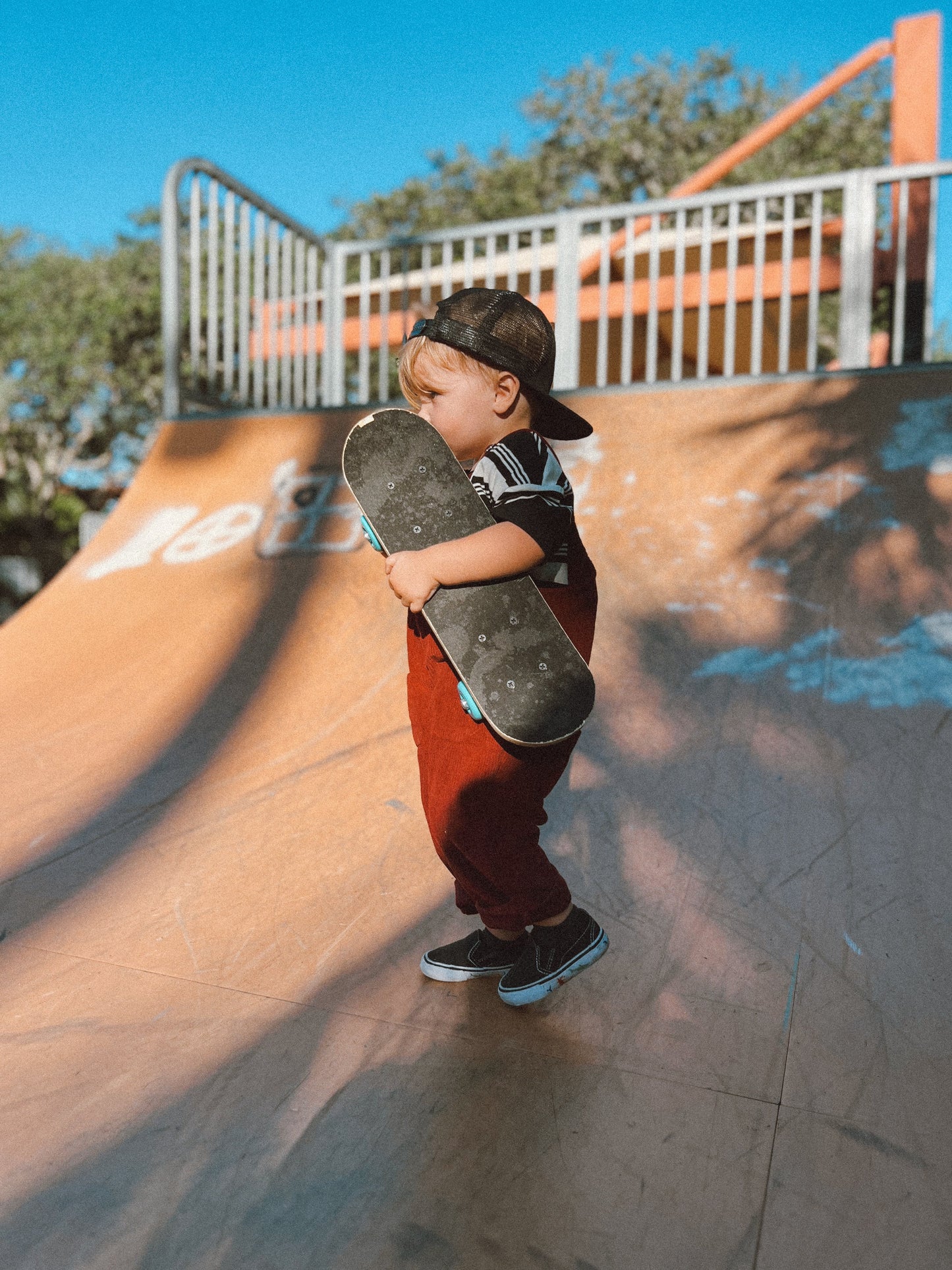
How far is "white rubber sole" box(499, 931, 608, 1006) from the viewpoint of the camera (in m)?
1.87

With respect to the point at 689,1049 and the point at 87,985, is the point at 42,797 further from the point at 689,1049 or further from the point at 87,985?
the point at 689,1049

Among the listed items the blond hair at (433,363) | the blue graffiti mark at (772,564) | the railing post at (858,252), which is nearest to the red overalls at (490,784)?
the blond hair at (433,363)

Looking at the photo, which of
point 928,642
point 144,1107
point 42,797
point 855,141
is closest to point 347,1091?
point 144,1107

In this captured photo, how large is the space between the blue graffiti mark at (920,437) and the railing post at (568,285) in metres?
2.16

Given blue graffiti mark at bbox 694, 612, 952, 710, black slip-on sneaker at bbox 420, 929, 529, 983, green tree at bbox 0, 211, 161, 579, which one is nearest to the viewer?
black slip-on sneaker at bbox 420, 929, 529, 983

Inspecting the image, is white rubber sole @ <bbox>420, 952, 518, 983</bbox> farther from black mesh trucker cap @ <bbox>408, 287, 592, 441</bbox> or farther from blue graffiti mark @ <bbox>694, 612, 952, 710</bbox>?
blue graffiti mark @ <bbox>694, 612, 952, 710</bbox>

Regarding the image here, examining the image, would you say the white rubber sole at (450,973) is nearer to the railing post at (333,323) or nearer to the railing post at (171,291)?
the railing post at (171,291)

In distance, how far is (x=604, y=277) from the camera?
19.0 ft

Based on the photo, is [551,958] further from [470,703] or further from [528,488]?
[528,488]

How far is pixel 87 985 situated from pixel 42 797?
4.25 ft

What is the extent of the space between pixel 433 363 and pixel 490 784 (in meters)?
0.79

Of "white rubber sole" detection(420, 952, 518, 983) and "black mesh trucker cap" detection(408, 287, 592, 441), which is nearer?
"black mesh trucker cap" detection(408, 287, 592, 441)

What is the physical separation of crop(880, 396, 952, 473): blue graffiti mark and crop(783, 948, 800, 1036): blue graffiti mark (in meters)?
2.77

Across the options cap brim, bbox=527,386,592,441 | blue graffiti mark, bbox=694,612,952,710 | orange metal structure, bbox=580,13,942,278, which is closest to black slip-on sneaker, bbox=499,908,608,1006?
cap brim, bbox=527,386,592,441
